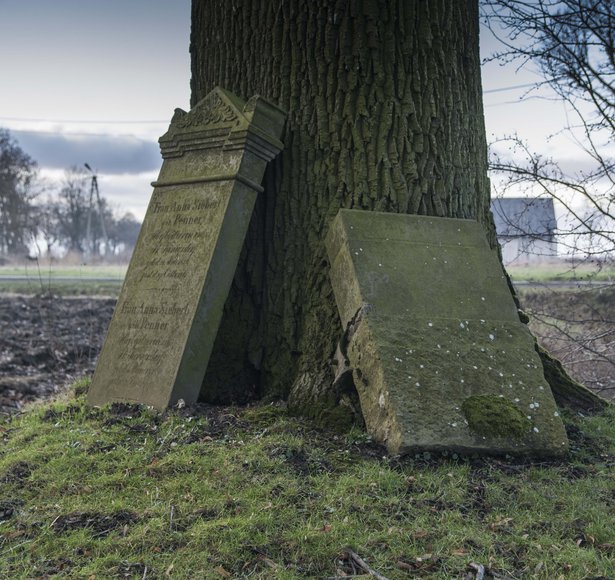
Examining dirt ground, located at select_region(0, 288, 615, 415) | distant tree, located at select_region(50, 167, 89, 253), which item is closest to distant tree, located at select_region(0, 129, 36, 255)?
distant tree, located at select_region(50, 167, 89, 253)

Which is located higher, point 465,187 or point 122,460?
point 465,187

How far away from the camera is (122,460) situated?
4449 mm

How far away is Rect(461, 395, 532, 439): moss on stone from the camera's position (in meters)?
4.43

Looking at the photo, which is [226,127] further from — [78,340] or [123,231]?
[123,231]

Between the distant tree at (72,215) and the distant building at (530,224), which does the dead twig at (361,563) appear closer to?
the distant building at (530,224)

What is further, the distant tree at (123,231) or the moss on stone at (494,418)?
the distant tree at (123,231)

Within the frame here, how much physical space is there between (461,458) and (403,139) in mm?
2583

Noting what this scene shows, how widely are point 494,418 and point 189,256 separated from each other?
2.69 meters

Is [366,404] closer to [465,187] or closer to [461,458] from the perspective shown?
[461,458]

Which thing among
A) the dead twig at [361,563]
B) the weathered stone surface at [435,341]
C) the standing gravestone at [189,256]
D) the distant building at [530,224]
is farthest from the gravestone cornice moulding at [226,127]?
the dead twig at [361,563]

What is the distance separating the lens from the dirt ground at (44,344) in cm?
845

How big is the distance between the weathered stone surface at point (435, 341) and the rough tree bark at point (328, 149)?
0.35 m

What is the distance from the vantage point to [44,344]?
35.5ft

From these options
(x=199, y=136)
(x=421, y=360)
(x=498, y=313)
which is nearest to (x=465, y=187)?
(x=498, y=313)
